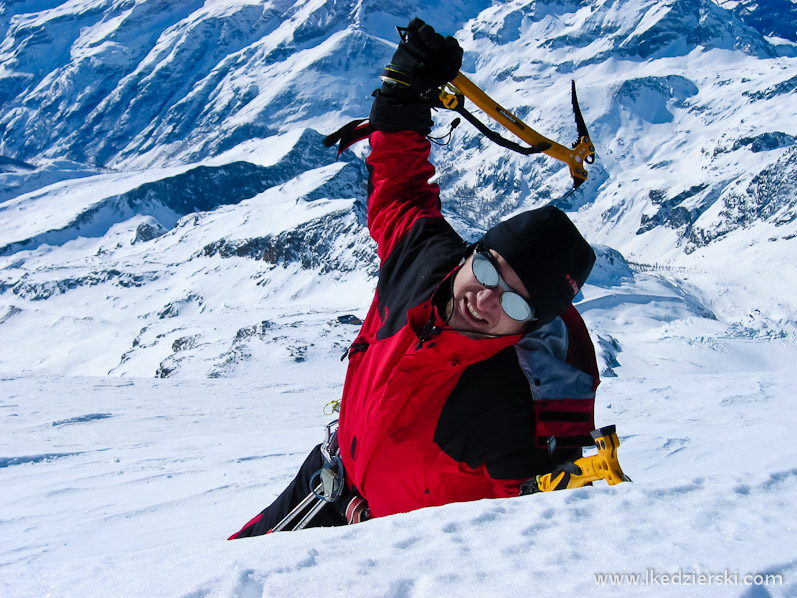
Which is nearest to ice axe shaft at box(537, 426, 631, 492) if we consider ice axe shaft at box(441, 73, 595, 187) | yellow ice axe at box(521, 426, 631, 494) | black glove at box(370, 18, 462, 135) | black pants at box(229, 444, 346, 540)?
yellow ice axe at box(521, 426, 631, 494)

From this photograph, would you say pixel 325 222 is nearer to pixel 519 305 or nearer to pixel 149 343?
pixel 149 343

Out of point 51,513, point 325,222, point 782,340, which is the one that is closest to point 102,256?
point 325,222

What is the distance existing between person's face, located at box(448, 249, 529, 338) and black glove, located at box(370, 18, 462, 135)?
1.63 meters

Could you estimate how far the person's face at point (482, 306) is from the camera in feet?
8.20

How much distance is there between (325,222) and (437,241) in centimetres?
6654

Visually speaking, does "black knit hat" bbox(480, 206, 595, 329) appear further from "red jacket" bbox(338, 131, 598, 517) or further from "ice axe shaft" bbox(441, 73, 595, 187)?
"ice axe shaft" bbox(441, 73, 595, 187)

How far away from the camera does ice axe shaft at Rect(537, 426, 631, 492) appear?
83.7 inches

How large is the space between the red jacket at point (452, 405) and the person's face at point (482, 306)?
0.05 metres

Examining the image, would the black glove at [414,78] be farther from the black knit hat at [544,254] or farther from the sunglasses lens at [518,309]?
the sunglasses lens at [518,309]

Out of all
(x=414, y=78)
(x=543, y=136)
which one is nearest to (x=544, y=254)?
(x=414, y=78)

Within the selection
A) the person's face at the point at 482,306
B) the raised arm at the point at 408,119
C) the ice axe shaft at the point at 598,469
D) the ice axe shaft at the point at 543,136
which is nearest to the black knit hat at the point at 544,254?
the person's face at the point at 482,306

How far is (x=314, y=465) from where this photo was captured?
3836 mm

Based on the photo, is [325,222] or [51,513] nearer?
[51,513]

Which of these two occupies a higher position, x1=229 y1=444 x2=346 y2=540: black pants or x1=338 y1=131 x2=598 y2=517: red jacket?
x1=338 y1=131 x2=598 y2=517: red jacket
